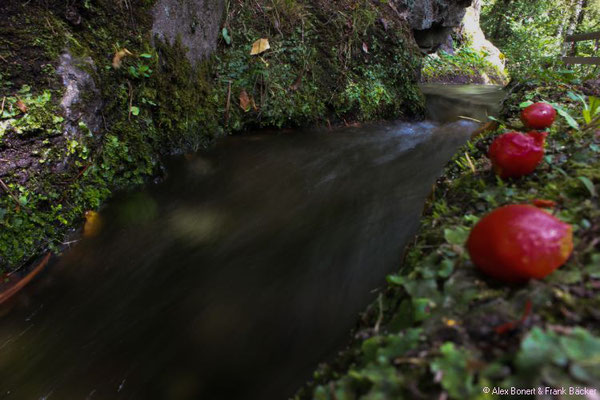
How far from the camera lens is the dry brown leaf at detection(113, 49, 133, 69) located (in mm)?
3818

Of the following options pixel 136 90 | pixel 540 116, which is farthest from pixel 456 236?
pixel 136 90

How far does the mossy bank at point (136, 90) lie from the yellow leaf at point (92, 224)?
68 mm

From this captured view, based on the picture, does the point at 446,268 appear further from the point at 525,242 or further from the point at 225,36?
the point at 225,36

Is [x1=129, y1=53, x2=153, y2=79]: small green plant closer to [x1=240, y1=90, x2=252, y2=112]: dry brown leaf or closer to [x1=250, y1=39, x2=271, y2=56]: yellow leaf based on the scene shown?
[x1=240, y1=90, x2=252, y2=112]: dry brown leaf

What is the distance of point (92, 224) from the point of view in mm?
3344

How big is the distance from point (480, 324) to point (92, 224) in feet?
11.1

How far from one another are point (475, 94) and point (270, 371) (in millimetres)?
11520

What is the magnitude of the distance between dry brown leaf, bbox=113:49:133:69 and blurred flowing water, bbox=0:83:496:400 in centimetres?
125

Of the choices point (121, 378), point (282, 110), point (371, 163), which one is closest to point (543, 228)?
point (121, 378)

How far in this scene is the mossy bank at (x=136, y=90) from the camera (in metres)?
2.99

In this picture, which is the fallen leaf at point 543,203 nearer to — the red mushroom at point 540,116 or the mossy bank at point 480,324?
the mossy bank at point 480,324

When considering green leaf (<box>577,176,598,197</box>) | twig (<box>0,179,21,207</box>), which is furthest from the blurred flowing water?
green leaf (<box>577,176,598,197</box>)

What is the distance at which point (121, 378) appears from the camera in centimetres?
208

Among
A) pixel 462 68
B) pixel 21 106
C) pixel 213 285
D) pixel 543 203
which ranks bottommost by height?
pixel 213 285
